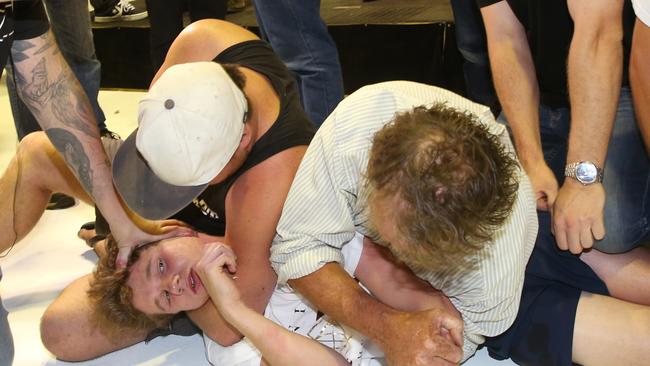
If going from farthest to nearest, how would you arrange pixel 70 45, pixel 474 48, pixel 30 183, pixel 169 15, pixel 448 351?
1. pixel 169 15
2. pixel 70 45
3. pixel 474 48
4. pixel 30 183
5. pixel 448 351

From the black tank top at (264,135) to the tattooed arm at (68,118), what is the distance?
16cm

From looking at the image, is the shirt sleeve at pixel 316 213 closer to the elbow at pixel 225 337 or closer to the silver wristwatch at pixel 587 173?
the elbow at pixel 225 337

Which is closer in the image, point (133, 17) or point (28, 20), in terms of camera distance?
point (28, 20)

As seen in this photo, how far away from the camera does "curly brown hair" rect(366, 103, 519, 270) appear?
104 centimetres

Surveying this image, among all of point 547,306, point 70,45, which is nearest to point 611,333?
point 547,306

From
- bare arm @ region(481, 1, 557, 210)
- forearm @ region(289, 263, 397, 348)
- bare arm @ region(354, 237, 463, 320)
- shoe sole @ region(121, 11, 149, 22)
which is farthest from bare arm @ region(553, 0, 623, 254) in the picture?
shoe sole @ region(121, 11, 149, 22)

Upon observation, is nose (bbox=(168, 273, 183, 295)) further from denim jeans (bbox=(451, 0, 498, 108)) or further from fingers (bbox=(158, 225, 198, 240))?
denim jeans (bbox=(451, 0, 498, 108))

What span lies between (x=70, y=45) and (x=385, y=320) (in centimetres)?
156

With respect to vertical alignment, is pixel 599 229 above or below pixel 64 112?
below

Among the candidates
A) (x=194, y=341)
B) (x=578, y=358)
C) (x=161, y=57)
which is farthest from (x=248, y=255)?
(x=161, y=57)

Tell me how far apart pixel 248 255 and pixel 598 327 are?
686 mm

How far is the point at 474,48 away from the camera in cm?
218

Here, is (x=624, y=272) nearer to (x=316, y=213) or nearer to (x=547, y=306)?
(x=547, y=306)

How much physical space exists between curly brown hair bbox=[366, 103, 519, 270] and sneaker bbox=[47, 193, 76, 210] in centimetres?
146
